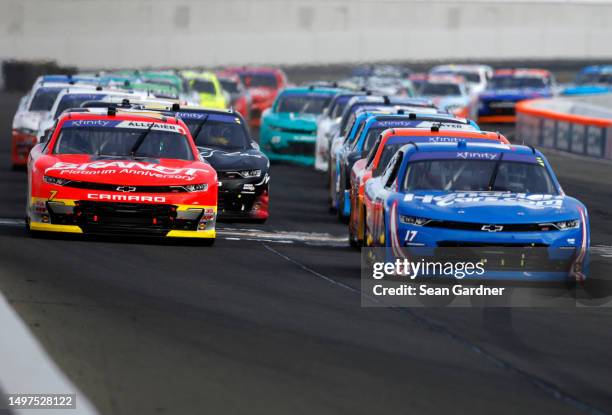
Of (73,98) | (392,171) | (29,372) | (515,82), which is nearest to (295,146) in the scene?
(73,98)

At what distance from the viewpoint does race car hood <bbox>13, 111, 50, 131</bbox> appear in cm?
2656

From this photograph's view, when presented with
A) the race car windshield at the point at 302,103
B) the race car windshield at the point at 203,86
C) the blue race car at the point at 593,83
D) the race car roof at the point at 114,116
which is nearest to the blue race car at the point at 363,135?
the race car roof at the point at 114,116

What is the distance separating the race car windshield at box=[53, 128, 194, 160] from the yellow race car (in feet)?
66.0

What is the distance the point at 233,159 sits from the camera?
20031 millimetres

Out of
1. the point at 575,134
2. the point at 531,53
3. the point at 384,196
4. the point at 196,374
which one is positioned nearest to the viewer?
the point at 196,374

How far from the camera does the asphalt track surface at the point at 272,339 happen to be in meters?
9.12

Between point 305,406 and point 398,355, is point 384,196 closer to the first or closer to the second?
point 398,355

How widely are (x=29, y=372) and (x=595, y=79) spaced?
45886 millimetres

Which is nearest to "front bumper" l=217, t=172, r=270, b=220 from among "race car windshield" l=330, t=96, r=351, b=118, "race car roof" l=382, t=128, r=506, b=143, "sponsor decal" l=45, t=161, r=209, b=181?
"race car roof" l=382, t=128, r=506, b=143

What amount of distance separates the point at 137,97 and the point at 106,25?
47782mm

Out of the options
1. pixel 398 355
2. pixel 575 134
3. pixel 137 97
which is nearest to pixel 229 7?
pixel 575 134

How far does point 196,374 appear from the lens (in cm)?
962

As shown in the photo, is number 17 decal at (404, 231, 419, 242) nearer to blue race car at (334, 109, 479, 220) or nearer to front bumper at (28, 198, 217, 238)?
front bumper at (28, 198, 217, 238)

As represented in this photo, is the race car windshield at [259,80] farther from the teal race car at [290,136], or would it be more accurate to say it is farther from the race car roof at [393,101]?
the race car roof at [393,101]
